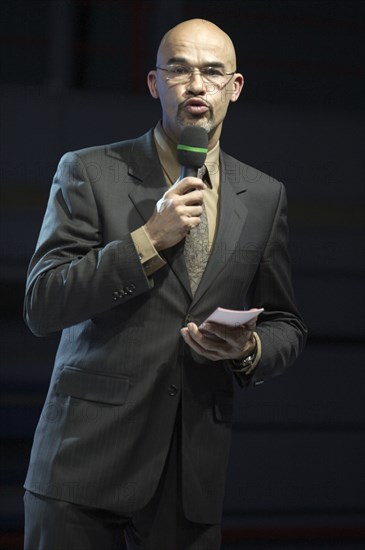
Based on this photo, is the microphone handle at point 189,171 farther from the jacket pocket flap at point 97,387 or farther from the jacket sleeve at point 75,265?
the jacket pocket flap at point 97,387

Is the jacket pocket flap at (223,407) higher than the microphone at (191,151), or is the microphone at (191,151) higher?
the microphone at (191,151)

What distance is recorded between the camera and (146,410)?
5.60 ft

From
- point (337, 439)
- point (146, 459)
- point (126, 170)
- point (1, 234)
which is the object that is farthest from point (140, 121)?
point (146, 459)

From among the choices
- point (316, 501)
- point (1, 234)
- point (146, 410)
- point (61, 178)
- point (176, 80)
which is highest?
point (176, 80)

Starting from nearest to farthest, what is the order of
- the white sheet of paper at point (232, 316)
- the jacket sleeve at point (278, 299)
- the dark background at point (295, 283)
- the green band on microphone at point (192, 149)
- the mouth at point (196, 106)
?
Result: the white sheet of paper at point (232, 316) → the green band on microphone at point (192, 149) → the mouth at point (196, 106) → the jacket sleeve at point (278, 299) → the dark background at point (295, 283)

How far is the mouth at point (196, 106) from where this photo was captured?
174cm

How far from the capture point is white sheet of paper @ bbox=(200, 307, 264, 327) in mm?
1528

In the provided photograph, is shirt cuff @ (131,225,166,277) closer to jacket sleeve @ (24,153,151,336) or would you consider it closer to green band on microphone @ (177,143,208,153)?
jacket sleeve @ (24,153,151,336)

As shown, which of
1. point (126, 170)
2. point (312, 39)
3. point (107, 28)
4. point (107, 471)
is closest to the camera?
point (107, 471)

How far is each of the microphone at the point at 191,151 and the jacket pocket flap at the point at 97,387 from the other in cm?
Result: 38

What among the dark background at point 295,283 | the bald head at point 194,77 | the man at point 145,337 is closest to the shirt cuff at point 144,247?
the man at point 145,337

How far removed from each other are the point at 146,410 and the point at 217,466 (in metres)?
0.18

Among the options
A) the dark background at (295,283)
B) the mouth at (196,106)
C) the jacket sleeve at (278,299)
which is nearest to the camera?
the mouth at (196,106)

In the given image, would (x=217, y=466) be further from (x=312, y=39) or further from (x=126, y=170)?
(x=312, y=39)
